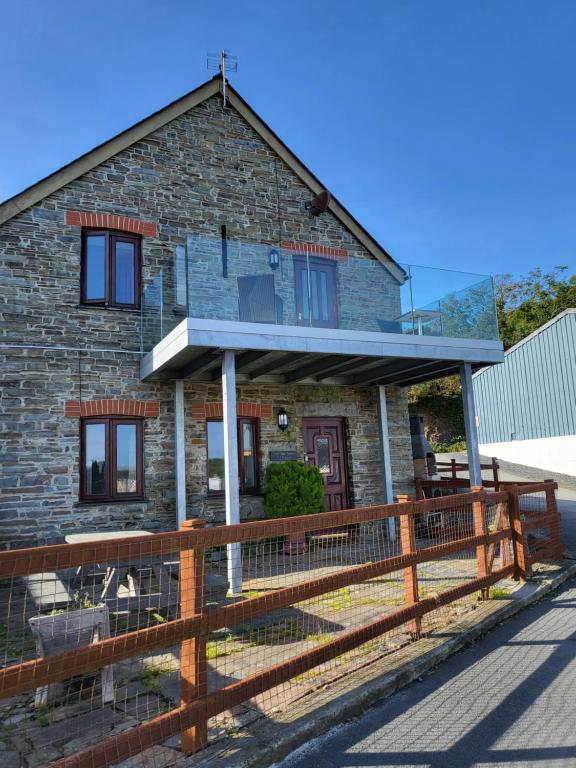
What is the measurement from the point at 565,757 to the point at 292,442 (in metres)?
7.62

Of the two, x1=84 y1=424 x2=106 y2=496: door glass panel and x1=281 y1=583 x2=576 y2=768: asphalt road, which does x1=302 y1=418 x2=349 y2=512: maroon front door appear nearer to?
x1=84 y1=424 x2=106 y2=496: door glass panel

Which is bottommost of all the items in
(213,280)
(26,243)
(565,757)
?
(565,757)

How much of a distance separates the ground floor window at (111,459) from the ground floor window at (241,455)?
119 centimetres

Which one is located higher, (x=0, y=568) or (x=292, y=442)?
(x=292, y=442)

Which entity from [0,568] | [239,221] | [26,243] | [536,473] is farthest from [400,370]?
[536,473]

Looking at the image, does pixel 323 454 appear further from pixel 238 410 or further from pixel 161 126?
pixel 161 126

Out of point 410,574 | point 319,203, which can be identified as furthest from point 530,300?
point 410,574

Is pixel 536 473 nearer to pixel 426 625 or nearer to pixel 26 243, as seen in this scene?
pixel 426 625

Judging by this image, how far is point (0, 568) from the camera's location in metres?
2.25

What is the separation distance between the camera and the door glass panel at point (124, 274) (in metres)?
9.34

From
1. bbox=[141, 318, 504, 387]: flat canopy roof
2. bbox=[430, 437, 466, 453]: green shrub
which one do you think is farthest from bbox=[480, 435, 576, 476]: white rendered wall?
bbox=[141, 318, 504, 387]: flat canopy roof

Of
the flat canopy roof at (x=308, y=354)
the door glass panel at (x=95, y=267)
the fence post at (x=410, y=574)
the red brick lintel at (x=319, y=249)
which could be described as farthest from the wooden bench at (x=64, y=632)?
the red brick lintel at (x=319, y=249)

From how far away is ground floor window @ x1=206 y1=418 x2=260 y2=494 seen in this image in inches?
371

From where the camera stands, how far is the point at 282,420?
1003 cm
